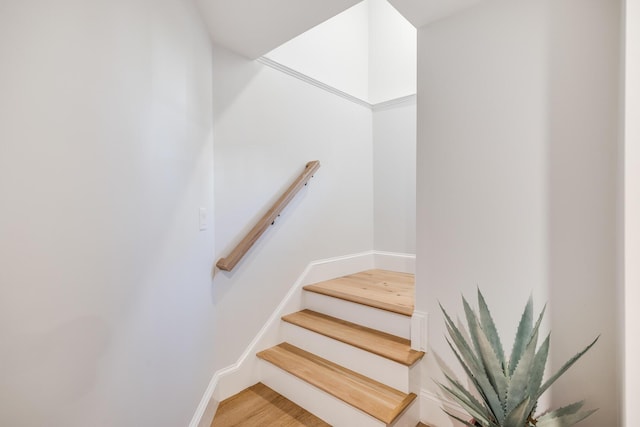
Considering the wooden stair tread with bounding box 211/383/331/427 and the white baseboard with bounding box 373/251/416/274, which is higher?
the white baseboard with bounding box 373/251/416/274

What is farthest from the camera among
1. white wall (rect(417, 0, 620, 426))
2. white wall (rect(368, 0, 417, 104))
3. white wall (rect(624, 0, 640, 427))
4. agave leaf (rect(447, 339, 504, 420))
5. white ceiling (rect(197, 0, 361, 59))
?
white wall (rect(368, 0, 417, 104))

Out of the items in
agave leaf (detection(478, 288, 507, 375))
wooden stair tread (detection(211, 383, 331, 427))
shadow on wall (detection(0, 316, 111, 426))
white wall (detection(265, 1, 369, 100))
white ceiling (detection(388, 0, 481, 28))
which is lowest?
wooden stair tread (detection(211, 383, 331, 427))

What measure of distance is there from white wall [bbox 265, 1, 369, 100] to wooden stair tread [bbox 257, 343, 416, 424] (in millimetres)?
2089

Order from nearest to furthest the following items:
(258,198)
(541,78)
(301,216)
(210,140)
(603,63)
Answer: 1. (603,63)
2. (541,78)
3. (210,140)
4. (258,198)
5. (301,216)

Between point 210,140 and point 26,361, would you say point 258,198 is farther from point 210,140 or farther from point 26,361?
point 26,361

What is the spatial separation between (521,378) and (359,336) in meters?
0.97

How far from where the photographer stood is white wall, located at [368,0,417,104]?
8.55ft

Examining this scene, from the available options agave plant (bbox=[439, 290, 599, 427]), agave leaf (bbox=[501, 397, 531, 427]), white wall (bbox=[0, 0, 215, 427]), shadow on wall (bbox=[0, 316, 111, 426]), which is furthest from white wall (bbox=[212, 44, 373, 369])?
agave leaf (bbox=[501, 397, 531, 427])

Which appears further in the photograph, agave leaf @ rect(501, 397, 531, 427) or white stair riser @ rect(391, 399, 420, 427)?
white stair riser @ rect(391, 399, 420, 427)

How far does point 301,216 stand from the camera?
225 centimetres

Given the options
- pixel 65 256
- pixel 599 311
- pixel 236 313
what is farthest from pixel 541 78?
pixel 236 313

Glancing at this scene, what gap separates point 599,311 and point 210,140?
2003mm

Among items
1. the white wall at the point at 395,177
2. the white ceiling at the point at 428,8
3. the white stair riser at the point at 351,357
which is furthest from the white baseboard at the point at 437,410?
the white ceiling at the point at 428,8

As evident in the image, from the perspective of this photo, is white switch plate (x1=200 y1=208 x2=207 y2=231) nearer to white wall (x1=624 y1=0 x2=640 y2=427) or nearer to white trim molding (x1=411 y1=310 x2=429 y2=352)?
white trim molding (x1=411 y1=310 x2=429 y2=352)
